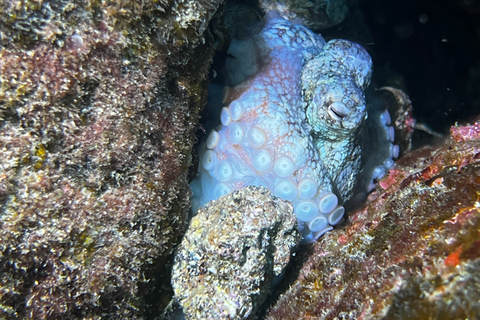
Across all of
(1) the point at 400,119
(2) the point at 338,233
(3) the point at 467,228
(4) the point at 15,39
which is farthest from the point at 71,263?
(1) the point at 400,119

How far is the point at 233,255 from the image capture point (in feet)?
6.97

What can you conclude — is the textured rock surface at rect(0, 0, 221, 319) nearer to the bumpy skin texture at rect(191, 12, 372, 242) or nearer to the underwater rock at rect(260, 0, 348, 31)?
the bumpy skin texture at rect(191, 12, 372, 242)

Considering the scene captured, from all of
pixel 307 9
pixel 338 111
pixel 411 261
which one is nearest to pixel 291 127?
pixel 338 111

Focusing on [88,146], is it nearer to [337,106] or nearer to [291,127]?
[291,127]

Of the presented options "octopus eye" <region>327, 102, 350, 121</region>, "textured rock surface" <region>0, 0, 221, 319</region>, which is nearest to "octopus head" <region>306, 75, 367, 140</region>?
"octopus eye" <region>327, 102, 350, 121</region>

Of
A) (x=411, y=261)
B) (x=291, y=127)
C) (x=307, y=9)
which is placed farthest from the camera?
(x=307, y=9)

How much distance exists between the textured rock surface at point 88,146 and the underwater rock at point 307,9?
257 cm

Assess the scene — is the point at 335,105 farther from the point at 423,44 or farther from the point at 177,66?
the point at 423,44

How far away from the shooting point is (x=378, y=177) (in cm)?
393

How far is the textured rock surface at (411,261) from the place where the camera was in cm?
157

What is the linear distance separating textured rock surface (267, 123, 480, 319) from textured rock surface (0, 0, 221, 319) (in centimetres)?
131

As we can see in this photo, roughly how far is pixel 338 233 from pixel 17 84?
8.85 feet

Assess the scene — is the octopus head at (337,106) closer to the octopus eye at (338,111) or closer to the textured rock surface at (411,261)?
the octopus eye at (338,111)

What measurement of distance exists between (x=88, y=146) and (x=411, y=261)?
2.09 metres
